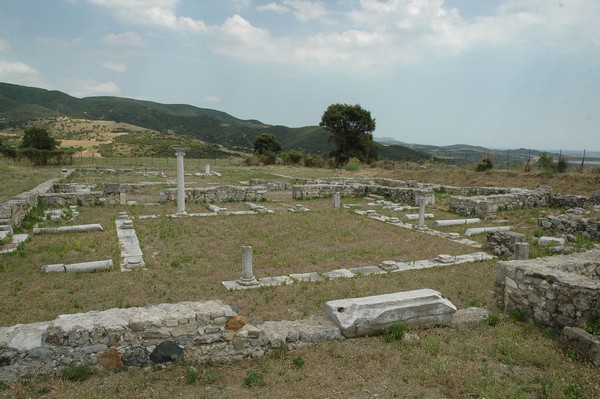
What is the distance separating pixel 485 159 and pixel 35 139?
142 ft

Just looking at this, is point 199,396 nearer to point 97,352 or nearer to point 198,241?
point 97,352

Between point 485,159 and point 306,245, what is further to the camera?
point 485,159

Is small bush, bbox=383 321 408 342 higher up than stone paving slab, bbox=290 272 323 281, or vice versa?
small bush, bbox=383 321 408 342

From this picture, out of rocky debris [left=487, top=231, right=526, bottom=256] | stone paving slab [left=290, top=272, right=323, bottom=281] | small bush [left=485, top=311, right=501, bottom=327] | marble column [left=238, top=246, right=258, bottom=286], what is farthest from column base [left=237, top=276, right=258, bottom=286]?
rocky debris [left=487, top=231, right=526, bottom=256]

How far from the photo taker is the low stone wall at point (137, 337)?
460 centimetres

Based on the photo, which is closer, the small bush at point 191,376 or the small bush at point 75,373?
the small bush at point 75,373

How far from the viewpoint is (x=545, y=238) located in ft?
40.3

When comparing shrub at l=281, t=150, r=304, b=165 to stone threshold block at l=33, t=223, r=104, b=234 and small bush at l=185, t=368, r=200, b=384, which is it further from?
small bush at l=185, t=368, r=200, b=384

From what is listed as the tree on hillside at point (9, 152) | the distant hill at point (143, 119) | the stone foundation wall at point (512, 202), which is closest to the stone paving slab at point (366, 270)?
the stone foundation wall at point (512, 202)

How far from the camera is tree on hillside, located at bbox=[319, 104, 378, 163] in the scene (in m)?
49.5

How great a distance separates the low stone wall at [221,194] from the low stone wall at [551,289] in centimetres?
1581

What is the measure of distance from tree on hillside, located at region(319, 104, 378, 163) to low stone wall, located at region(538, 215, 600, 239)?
3548 centimetres

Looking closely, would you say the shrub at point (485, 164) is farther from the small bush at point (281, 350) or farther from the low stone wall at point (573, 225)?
the small bush at point (281, 350)

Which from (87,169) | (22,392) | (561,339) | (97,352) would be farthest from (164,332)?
(87,169)
